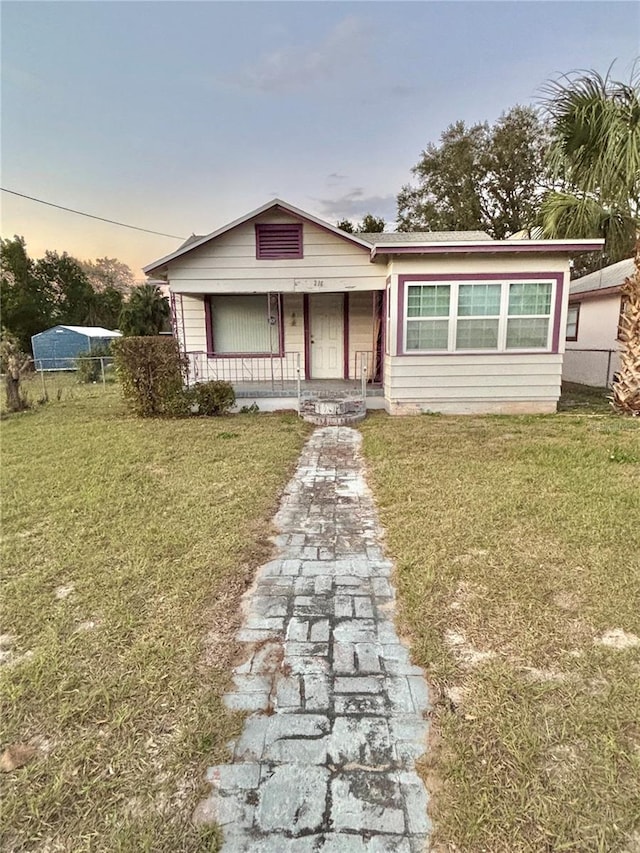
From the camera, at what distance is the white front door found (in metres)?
11.6

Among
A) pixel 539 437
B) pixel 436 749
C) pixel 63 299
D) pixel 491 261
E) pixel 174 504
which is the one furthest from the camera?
pixel 63 299

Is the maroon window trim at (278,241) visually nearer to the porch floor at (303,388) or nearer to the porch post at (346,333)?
the porch post at (346,333)

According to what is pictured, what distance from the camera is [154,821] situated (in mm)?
1562

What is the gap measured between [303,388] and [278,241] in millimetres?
3375

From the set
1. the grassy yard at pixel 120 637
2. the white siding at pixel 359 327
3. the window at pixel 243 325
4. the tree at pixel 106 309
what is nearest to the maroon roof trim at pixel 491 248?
the white siding at pixel 359 327

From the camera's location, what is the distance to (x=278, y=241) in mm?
10273

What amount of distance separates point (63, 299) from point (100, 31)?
33.8 m

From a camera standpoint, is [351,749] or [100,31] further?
[100,31]

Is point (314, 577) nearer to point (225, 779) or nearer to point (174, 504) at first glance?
point (225, 779)

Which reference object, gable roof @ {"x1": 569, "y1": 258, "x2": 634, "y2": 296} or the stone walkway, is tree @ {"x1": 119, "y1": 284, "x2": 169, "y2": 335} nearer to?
gable roof @ {"x1": 569, "y1": 258, "x2": 634, "y2": 296}

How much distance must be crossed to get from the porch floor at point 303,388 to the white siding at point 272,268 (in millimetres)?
2175

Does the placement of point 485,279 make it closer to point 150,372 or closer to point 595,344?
point 150,372

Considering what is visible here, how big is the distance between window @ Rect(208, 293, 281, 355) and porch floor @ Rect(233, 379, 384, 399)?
3.35 ft

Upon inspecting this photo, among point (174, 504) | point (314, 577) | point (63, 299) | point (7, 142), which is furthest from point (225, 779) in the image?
point (63, 299)
